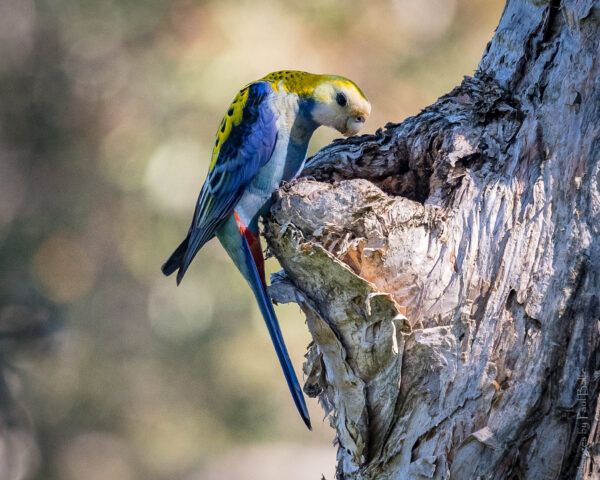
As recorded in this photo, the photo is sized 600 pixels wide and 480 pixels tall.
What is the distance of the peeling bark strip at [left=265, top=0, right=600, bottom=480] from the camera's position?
6.02 feet

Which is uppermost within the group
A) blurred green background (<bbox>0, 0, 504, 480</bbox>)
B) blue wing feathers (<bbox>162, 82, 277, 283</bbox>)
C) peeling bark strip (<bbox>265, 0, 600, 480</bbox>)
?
blurred green background (<bbox>0, 0, 504, 480</bbox>)

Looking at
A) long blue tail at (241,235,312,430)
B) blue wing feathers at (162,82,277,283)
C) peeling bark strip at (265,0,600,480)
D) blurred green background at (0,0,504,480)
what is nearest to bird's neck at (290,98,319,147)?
blue wing feathers at (162,82,277,283)

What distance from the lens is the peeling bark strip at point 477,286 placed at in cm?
183

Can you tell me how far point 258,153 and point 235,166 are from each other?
0.38ft

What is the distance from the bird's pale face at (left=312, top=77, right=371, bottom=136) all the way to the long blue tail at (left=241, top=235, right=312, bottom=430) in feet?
2.11

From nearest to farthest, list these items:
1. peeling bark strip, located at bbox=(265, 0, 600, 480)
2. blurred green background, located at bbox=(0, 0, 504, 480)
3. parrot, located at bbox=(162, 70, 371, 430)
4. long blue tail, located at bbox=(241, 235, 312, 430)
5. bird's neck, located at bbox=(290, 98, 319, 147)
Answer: peeling bark strip, located at bbox=(265, 0, 600, 480)
long blue tail, located at bbox=(241, 235, 312, 430)
parrot, located at bbox=(162, 70, 371, 430)
bird's neck, located at bbox=(290, 98, 319, 147)
blurred green background, located at bbox=(0, 0, 504, 480)

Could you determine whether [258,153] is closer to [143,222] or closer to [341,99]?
[341,99]

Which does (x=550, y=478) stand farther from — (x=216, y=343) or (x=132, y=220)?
(x=132, y=220)

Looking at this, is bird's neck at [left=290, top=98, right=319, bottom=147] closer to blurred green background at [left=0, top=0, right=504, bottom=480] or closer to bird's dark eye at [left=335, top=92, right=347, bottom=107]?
bird's dark eye at [left=335, top=92, right=347, bottom=107]

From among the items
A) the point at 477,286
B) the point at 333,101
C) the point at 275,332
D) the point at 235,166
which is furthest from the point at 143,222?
the point at 477,286

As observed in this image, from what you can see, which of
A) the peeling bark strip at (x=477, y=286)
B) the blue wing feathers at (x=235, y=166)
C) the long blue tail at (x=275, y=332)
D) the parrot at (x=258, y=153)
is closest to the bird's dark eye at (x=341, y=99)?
the parrot at (x=258, y=153)

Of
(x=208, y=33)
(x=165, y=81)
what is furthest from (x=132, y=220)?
(x=208, y=33)

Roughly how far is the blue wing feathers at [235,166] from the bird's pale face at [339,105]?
0.69ft

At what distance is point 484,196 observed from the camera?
6.97 ft
